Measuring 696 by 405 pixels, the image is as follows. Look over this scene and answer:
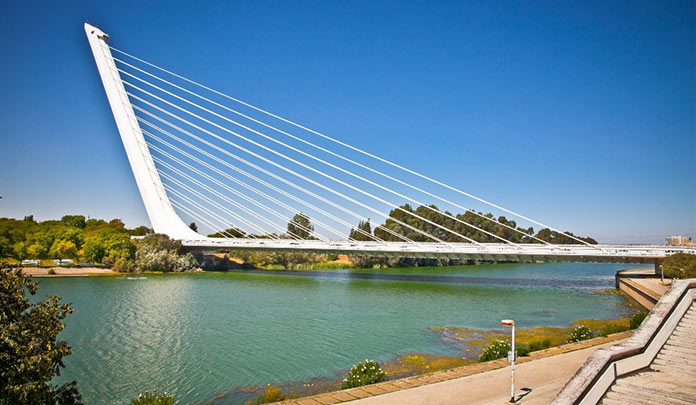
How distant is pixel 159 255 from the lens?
134 ft

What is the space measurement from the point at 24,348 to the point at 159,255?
3711 centimetres

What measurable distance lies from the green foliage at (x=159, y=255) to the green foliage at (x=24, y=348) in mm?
36535

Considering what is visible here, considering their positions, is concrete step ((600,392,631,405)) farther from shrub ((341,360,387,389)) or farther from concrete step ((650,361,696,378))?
shrub ((341,360,387,389))

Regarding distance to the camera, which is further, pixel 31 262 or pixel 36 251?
pixel 36 251

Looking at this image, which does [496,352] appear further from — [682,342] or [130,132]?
[130,132]

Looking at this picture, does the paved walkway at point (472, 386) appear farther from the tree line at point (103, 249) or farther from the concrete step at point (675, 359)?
the tree line at point (103, 249)

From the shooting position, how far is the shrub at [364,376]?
27.2 feet

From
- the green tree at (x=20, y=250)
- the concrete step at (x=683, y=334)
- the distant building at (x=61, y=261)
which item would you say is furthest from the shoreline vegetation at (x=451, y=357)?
the green tree at (x=20, y=250)

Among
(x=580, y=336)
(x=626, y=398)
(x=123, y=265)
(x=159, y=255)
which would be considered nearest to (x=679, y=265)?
(x=580, y=336)

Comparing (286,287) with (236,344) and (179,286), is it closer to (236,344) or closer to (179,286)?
(179,286)

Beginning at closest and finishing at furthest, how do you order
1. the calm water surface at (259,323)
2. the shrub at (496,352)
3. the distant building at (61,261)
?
the shrub at (496,352), the calm water surface at (259,323), the distant building at (61,261)

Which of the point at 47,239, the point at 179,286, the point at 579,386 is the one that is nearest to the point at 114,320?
the point at 179,286

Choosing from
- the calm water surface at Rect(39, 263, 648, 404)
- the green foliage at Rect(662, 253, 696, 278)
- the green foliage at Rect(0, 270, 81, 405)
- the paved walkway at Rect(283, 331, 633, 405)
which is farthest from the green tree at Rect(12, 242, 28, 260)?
the green foliage at Rect(662, 253, 696, 278)

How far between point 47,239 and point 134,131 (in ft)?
54.9
